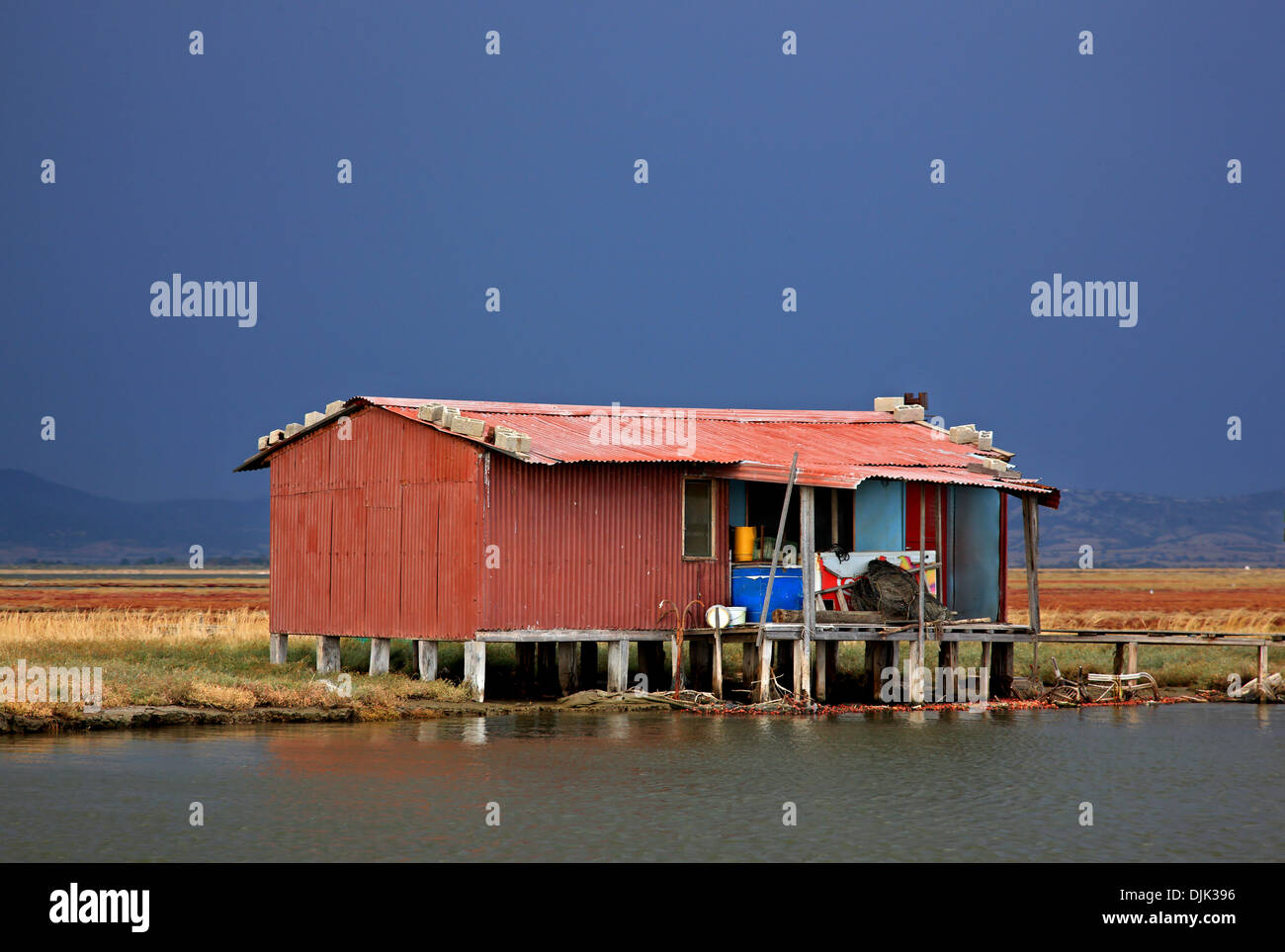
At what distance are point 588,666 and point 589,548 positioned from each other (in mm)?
4852

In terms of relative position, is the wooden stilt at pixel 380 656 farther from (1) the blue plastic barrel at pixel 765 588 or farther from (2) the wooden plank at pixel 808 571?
(2) the wooden plank at pixel 808 571

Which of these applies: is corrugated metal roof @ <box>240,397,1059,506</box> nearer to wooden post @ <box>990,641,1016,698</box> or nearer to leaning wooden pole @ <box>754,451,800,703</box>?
leaning wooden pole @ <box>754,451,800,703</box>

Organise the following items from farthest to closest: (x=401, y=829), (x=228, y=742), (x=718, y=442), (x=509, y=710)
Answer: (x=718, y=442), (x=509, y=710), (x=228, y=742), (x=401, y=829)

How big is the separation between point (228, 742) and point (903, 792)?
10.5 metres

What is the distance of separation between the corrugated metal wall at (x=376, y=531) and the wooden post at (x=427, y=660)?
1.65 feet

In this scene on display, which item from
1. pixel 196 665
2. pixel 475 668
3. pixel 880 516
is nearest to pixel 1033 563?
pixel 880 516

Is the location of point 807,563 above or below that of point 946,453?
below

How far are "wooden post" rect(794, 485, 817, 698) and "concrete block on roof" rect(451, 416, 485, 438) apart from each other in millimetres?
5982

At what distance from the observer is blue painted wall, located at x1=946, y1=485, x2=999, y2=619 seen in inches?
1377

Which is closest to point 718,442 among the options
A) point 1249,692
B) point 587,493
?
point 587,493

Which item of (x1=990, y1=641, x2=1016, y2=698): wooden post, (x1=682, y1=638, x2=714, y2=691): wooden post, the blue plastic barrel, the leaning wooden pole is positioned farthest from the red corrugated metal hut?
(x1=682, y1=638, x2=714, y2=691): wooden post

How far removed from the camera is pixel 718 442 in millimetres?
33562
